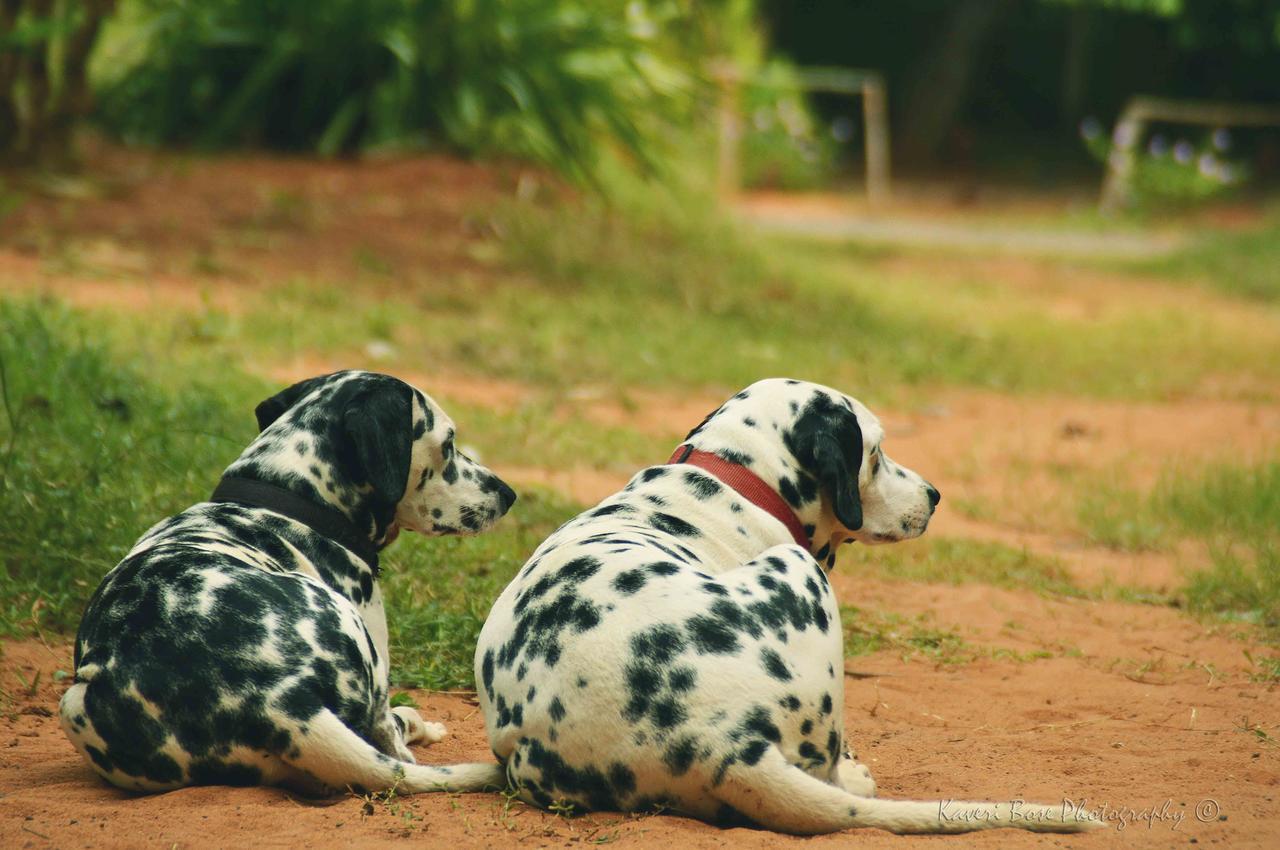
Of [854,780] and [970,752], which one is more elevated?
[854,780]

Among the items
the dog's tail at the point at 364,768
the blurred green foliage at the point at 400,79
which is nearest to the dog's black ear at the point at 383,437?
the dog's tail at the point at 364,768

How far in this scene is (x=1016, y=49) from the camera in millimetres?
32375

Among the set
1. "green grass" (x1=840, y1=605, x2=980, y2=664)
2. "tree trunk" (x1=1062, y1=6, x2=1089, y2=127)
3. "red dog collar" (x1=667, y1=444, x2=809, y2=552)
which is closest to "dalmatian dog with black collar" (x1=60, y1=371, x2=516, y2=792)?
"red dog collar" (x1=667, y1=444, x2=809, y2=552)

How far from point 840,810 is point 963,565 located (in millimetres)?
3332

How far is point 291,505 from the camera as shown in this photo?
14.9 feet

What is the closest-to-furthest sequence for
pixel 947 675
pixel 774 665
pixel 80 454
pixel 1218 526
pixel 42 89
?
pixel 774 665 → pixel 947 675 → pixel 80 454 → pixel 1218 526 → pixel 42 89

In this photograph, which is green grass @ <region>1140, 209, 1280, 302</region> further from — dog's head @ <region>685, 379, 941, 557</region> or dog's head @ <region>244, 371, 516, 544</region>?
dog's head @ <region>244, 371, 516, 544</region>

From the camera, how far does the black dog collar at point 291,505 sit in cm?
454

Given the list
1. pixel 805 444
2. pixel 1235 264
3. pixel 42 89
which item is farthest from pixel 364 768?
pixel 1235 264

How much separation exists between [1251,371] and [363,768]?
977 centimetres

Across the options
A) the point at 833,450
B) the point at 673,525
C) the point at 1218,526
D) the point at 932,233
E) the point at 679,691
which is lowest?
the point at 932,233

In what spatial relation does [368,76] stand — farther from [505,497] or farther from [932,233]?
[505,497]

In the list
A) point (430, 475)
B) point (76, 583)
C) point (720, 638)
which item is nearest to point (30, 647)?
point (76, 583)

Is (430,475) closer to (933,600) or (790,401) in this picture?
(790,401)
